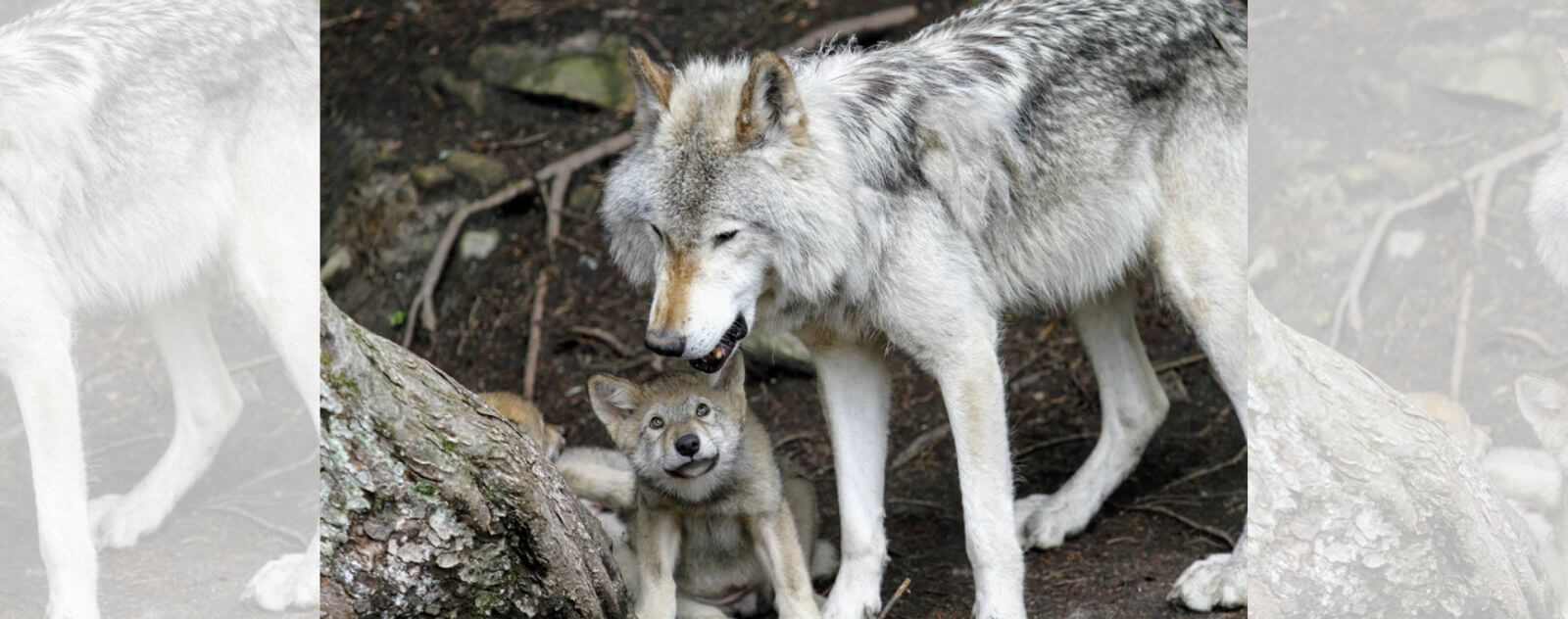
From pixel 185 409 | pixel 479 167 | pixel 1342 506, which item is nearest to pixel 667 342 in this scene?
pixel 185 409

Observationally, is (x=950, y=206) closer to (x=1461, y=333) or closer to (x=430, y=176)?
(x=1461, y=333)

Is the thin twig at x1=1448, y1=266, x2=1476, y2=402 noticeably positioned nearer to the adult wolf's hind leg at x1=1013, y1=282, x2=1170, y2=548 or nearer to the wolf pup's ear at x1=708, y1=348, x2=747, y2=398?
the wolf pup's ear at x1=708, y1=348, x2=747, y2=398

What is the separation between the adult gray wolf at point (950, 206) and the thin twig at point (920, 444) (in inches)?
70.5

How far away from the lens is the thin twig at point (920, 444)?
807 centimetres

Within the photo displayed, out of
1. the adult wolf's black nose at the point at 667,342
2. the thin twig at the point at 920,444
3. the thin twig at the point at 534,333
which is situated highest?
the adult wolf's black nose at the point at 667,342

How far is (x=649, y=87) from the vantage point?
5492 millimetres

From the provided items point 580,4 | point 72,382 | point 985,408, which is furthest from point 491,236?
point 72,382

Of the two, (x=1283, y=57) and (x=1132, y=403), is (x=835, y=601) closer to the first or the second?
(x=1132, y=403)

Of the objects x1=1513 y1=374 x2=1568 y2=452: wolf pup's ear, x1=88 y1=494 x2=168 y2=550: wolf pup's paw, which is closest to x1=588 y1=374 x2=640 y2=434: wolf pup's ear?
x1=88 y1=494 x2=168 y2=550: wolf pup's paw

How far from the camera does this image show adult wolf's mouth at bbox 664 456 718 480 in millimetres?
5406

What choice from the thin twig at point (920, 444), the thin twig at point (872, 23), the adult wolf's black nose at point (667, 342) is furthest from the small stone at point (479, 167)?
the adult wolf's black nose at point (667, 342)

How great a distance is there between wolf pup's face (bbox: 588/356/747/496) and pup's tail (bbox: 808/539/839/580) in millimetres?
1111

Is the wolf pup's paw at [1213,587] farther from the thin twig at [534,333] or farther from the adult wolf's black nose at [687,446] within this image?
the thin twig at [534,333]

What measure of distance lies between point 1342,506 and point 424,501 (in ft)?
9.30
